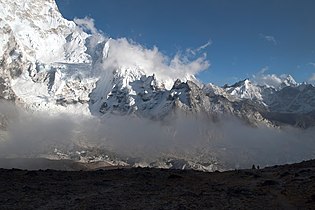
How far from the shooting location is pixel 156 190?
3769cm

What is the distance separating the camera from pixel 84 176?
44.8m

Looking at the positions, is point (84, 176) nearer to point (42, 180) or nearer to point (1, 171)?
point (42, 180)

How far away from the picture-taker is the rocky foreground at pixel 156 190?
33094 mm

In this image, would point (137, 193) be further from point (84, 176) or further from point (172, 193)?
point (84, 176)

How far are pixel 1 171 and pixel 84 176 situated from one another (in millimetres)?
8371

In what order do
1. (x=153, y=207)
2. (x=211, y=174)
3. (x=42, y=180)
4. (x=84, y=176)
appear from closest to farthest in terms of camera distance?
(x=153, y=207) < (x=42, y=180) < (x=84, y=176) < (x=211, y=174)

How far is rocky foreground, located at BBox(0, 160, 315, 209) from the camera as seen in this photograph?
33094 mm

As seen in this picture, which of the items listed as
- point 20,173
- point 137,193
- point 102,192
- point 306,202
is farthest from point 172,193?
point 20,173

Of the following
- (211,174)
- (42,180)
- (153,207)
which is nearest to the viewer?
(153,207)

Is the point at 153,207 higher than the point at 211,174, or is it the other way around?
the point at 211,174

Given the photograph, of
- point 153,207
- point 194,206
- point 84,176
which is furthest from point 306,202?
point 84,176

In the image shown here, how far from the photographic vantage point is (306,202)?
34594 millimetres

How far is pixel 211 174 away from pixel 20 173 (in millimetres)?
20140

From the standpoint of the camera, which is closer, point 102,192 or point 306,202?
point 306,202
